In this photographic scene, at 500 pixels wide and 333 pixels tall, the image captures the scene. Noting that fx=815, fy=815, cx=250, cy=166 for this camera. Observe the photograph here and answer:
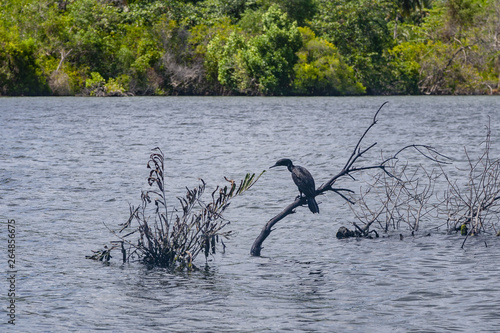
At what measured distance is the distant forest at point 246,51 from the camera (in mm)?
78438

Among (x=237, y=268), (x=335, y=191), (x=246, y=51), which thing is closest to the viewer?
(x=335, y=191)

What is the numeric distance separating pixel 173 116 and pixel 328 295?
42916 millimetres

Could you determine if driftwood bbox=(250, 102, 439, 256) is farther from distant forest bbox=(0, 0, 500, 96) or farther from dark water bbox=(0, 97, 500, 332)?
distant forest bbox=(0, 0, 500, 96)

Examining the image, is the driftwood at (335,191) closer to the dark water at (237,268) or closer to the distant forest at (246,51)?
the dark water at (237,268)

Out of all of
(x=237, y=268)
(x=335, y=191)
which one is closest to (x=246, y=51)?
(x=237, y=268)

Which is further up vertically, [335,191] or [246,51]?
[246,51]

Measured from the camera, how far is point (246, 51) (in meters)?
78.6

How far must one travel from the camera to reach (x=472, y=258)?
12992mm

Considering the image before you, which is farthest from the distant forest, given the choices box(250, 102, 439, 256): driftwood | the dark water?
box(250, 102, 439, 256): driftwood

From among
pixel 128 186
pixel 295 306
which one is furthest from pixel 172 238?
pixel 128 186

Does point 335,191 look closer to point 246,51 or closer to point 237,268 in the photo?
point 237,268

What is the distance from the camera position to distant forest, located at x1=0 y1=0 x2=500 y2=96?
7844 cm

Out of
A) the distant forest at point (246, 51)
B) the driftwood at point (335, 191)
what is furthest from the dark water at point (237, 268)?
the distant forest at point (246, 51)

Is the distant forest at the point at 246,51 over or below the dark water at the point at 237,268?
over
